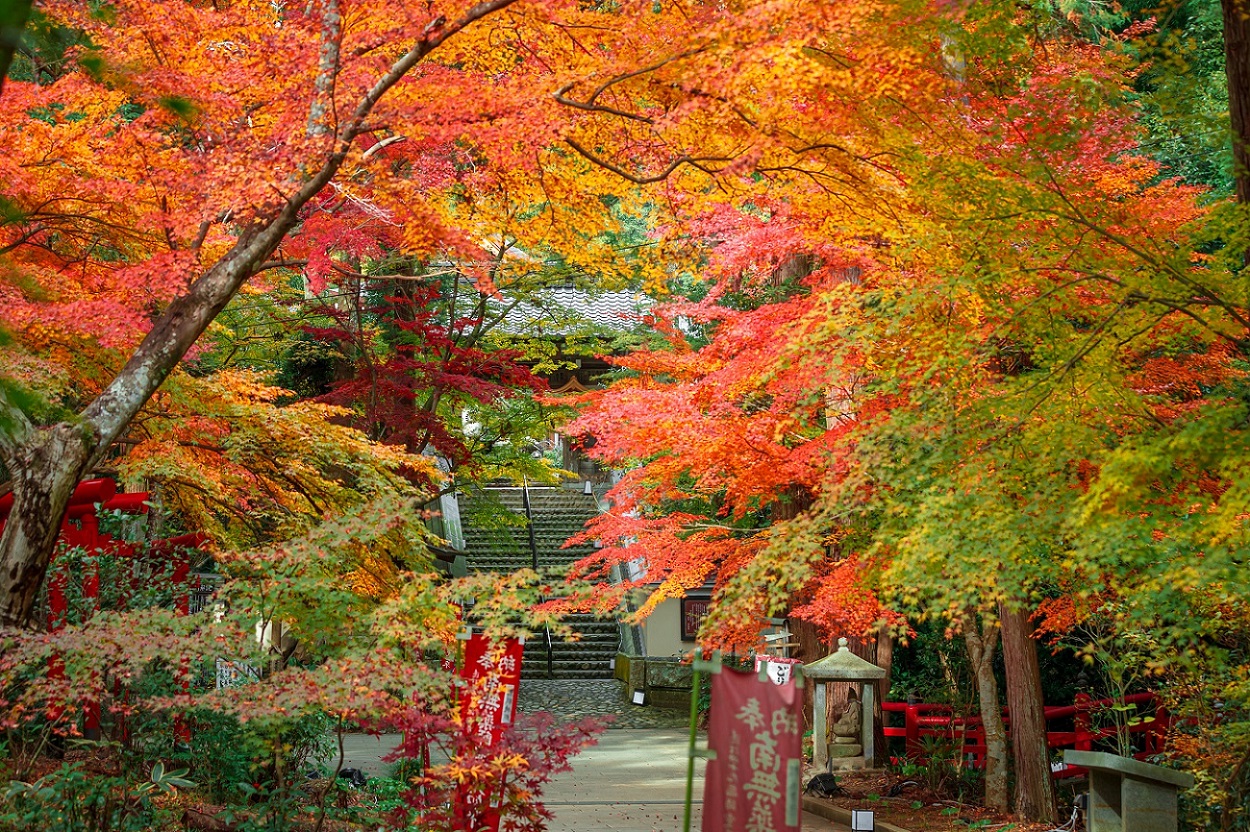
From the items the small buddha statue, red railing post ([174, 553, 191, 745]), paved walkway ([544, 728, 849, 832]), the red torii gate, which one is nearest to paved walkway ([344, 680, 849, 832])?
paved walkway ([544, 728, 849, 832])

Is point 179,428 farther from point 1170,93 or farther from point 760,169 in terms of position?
point 1170,93

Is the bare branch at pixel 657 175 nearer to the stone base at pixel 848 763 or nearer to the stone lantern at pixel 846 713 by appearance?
the stone lantern at pixel 846 713

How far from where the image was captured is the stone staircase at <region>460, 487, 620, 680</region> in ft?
65.2

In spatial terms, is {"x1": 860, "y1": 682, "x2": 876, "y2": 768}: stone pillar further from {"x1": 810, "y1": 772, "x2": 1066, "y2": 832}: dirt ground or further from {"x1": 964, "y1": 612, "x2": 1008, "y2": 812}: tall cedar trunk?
{"x1": 964, "y1": 612, "x2": 1008, "y2": 812}: tall cedar trunk

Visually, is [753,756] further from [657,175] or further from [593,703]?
[593,703]

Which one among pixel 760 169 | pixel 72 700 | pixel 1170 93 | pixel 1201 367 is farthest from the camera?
pixel 1201 367

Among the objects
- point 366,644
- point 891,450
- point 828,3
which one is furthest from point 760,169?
point 366,644

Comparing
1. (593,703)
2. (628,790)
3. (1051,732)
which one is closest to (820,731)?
(628,790)

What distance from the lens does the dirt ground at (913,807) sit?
1032cm

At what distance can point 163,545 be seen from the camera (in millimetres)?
8195

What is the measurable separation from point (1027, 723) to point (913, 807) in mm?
1739

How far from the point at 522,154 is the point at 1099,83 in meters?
3.89

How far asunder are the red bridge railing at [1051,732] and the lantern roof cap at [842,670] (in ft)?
3.40

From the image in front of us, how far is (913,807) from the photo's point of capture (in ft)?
37.4
